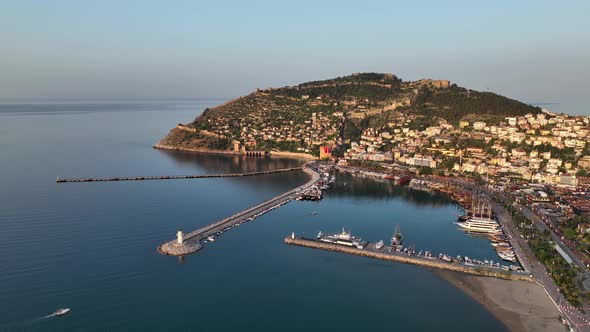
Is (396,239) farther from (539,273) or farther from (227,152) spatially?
(227,152)

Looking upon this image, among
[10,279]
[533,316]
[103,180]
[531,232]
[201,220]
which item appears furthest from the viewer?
[103,180]

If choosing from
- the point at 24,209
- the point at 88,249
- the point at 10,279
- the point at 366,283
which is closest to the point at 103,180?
the point at 24,209

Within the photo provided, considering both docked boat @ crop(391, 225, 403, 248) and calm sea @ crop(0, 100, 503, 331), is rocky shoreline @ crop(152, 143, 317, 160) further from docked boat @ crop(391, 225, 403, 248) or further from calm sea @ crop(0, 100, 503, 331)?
docked boat @ crop(391, 225, 403, 248)

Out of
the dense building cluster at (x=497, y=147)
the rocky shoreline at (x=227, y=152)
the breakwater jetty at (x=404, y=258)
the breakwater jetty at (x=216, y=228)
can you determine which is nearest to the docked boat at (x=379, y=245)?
the breakwater jetty at (x=404, y=258)

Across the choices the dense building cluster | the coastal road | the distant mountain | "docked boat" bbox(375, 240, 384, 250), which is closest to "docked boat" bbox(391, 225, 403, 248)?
"docked boat" bbox(375, 240, 384, 250)

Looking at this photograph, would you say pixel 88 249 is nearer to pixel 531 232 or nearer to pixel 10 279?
pixel 10 279
